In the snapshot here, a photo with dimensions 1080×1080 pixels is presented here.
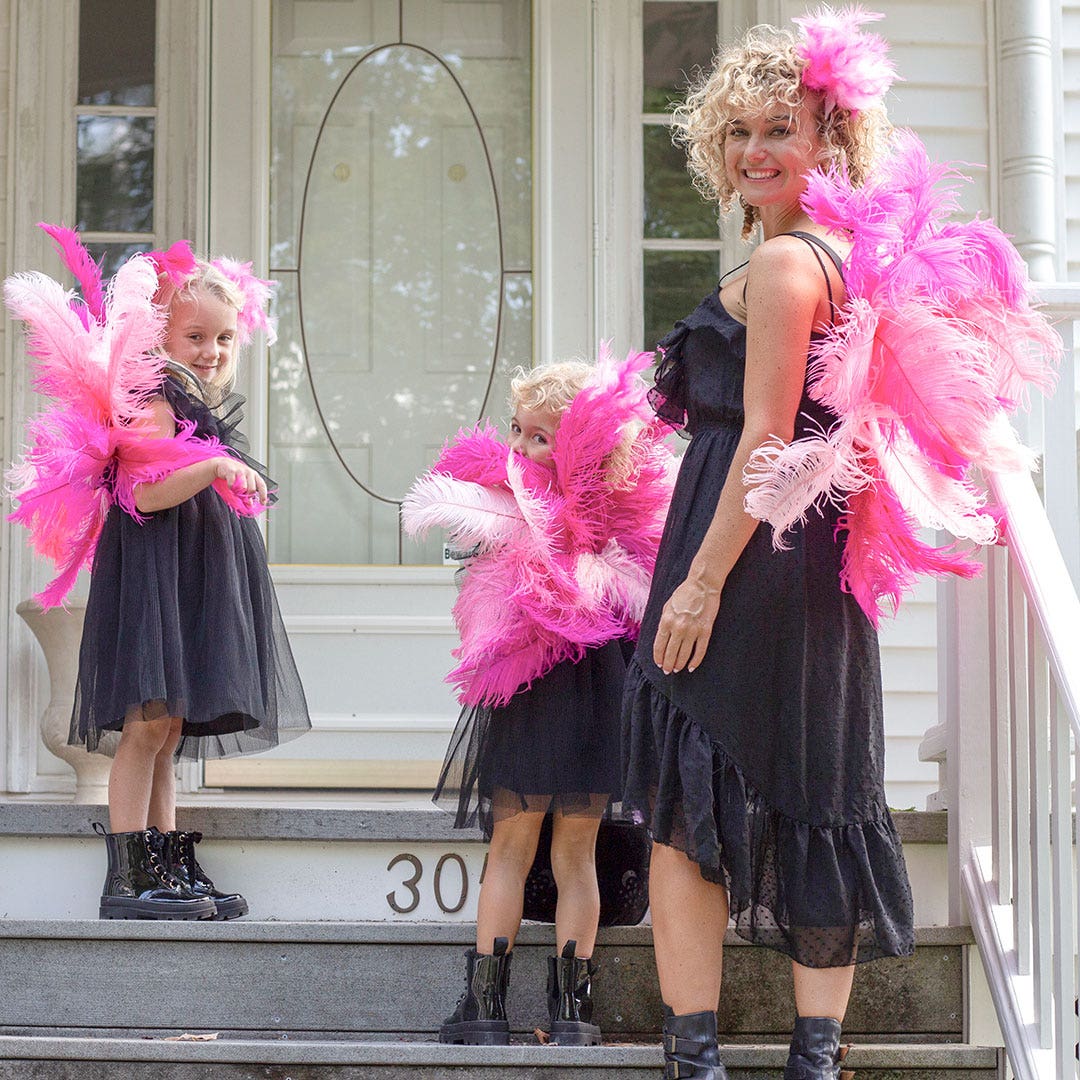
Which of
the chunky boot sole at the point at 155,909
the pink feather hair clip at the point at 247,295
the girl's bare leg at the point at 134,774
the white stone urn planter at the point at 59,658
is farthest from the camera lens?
the white stone urn planter at the point at 59,658

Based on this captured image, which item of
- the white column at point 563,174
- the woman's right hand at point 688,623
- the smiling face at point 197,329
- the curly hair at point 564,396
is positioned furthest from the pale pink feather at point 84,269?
the white column at point 563,174

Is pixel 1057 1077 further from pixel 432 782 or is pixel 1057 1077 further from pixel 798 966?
pixel 432 782

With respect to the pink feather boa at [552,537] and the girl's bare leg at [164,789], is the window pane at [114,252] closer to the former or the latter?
the girl's bare leg at [164,789]

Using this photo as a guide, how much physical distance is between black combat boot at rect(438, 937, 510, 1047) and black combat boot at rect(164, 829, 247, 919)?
0.66 metres

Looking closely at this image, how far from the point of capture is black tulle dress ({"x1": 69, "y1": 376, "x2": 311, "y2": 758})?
3.17m

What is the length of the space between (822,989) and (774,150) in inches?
50.3

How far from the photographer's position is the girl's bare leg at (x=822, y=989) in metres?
2.29

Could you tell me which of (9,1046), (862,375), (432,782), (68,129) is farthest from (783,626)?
(68,129)

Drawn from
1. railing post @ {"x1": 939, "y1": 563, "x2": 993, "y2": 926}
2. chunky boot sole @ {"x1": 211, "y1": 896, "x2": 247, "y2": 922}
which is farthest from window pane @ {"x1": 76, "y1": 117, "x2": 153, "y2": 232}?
railing post @ {"x1": 939, "y1": 563, "x2": 993, "y2": 926}

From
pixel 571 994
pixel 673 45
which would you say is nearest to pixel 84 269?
pixel 571 994

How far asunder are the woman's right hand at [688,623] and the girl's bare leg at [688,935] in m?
0.28

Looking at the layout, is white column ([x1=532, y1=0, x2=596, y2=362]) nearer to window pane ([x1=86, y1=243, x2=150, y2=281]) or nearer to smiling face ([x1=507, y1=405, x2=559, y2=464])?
window pane ([x1=86, y1=243, x2=150, y2=281])

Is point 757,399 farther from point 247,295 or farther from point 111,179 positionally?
point 111,179

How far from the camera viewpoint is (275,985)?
285 centimetres
